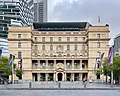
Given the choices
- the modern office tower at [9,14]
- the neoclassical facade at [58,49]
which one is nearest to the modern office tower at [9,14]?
the modern office tower at [9,14]

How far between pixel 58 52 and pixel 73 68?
31.8 ft

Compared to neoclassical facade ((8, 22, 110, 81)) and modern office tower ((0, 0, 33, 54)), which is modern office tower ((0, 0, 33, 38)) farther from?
neoclassical facade ((8, 22, 110, 81))

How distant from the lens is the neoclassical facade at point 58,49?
133500 millimetres

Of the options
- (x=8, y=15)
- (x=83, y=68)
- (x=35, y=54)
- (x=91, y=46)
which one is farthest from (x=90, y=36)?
(x=8, y=15)

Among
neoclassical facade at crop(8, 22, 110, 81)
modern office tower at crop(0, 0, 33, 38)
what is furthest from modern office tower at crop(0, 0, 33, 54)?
neoclassical facade at crop(8, 22, 110, 81)

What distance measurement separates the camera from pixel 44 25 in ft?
500

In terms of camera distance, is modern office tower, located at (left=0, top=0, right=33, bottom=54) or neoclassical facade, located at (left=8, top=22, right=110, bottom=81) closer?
neoclassical facade, located at (left=8, top=22, right=110, bottom=81)

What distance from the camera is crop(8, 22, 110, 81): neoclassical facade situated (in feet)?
438

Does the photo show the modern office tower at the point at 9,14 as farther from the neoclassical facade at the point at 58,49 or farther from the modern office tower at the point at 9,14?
the neoclassical facade at the point at 58,49

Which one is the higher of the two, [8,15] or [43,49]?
[8,15]

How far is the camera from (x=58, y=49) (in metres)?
144

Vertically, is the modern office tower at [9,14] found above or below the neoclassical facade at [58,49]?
above

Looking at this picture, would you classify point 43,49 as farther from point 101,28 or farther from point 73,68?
point 101,28

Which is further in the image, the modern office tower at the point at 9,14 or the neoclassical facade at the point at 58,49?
the modern office tower at the point at 9,14
